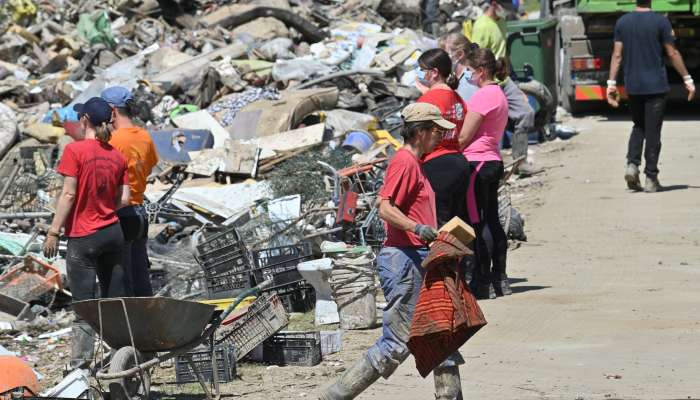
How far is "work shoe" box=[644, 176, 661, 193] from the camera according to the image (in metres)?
12.8

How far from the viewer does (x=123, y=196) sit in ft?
24.0

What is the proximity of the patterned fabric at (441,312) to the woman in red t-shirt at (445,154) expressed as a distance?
1.53 meters

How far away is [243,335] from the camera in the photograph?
7.83m

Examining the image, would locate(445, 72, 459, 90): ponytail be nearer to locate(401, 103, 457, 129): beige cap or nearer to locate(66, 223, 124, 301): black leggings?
locate(401, 103, 457, 129): beige cap

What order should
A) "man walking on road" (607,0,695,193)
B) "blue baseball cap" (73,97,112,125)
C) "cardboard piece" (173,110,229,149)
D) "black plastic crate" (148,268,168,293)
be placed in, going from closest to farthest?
"blue baseball cap" (73,97,112,125) < "black plastic crate" (148,268,168,293) < "man walking on road" (607,0,695,193) < "cardboard piece" (173,110,229,149)

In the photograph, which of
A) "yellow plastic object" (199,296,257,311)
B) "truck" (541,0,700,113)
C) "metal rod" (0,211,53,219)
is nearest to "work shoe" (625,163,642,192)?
"truck" (541,0,700,113)

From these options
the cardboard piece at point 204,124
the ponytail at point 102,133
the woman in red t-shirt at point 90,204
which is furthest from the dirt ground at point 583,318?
the cardboard piece at point 204,124

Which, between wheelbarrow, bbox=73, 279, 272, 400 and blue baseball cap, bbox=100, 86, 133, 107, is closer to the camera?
wheelbarrow, bbox=73, 279, 272, 400

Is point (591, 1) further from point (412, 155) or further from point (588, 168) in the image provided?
point (412, 155)

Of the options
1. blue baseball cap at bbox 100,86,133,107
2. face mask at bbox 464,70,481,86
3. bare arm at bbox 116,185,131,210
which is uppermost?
blue baseball cap at bbox 100,86,133,107

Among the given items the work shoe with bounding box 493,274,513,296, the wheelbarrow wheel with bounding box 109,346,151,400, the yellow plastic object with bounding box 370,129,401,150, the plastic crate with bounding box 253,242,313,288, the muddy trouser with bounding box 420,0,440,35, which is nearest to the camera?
the wheelbarrow wheel with bounding box 109,346,151,400

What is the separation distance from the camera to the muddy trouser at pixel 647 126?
12.4 m

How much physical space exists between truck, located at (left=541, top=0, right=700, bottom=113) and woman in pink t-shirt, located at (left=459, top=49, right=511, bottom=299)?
907cm

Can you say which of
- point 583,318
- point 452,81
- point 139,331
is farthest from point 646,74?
point 139,331
